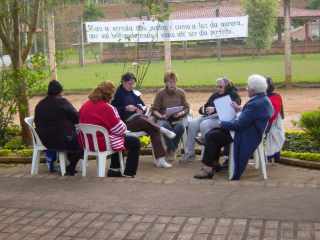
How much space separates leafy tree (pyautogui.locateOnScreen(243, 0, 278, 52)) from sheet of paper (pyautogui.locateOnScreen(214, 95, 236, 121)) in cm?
2536

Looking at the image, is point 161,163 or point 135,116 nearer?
point 161,163

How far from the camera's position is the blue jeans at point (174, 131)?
30.4 ft

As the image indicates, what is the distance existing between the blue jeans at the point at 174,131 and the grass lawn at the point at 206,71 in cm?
1409

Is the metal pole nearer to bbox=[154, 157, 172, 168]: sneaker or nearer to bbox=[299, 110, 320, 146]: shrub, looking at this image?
bbox=[299, 110, 320, 146]: shrub

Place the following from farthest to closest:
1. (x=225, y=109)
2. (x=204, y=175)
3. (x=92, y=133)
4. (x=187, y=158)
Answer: (x=187, y=158)
(x=225, y=109)
(x=92, y=133)
(x=204, y=175)

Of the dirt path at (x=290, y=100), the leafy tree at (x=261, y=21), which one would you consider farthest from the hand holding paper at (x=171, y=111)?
the leafy tree at (x=261, y=21)

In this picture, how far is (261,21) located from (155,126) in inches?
1095

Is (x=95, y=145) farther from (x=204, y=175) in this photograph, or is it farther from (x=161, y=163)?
(x=204, y=175)

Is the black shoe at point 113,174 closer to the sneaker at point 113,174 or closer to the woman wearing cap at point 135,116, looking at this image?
the sneaker at point 113,174

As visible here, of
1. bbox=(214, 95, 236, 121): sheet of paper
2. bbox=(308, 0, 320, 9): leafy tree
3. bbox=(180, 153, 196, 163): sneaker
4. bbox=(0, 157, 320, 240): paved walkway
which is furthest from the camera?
bbox=(308, 0, 320, 9): leafy tree

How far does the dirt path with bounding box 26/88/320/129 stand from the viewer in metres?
16.4

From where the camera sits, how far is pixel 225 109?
27.2 ft

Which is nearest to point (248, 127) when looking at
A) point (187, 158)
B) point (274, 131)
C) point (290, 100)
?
point (274, 131)

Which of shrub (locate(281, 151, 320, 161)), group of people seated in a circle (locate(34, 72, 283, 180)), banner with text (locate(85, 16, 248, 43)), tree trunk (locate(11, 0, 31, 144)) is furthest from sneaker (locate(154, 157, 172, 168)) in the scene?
banner with text (locate(85, 16, 248, 43))
